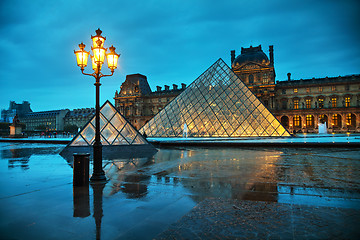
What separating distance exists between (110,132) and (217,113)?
42.5 feet

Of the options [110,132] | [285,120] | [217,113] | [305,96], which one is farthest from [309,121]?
[110,132]

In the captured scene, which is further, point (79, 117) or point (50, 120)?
point (50, 120)

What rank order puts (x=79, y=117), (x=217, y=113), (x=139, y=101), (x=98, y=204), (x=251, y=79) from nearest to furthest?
(x=98, y=204), (x=217, y=113), (x=251, y=79), (x=139, y=101), (x=79, y=117)

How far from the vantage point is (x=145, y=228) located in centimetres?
252

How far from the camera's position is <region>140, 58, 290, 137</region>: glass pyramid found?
2150 centimetres

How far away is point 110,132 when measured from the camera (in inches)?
469

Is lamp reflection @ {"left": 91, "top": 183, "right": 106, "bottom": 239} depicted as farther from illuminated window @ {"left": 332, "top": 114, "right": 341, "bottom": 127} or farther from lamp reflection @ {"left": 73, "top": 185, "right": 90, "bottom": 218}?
illuminated window @ {"left": 332, "top": 114, "right": 341, "bottom": 127}

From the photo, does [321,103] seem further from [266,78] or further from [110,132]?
[110,132]

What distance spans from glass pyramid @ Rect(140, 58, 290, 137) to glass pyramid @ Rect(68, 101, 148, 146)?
11718 mm

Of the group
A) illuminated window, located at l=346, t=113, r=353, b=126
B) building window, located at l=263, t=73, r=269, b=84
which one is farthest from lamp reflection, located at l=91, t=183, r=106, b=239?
illuminated window, located at l=346, t=113, r=353, b=126

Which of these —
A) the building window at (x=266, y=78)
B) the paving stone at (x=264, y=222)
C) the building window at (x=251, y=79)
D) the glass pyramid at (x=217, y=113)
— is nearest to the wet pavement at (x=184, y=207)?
the paving stone at (x=264, y=222)

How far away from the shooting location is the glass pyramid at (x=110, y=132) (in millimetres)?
11378

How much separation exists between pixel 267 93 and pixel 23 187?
46.7 metres

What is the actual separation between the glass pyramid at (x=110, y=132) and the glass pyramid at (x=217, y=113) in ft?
38.4
